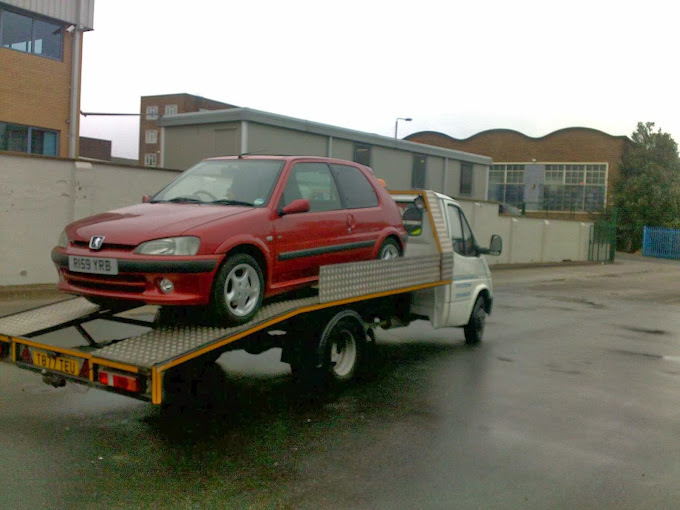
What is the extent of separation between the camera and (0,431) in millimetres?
5473

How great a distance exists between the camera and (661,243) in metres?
44.8

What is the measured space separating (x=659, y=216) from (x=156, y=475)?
46.3m

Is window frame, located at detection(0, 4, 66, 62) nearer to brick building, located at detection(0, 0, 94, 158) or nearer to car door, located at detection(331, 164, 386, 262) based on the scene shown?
brick building, located at detection(0, 0, 94, 158)

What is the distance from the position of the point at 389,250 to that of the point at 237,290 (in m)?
2.67

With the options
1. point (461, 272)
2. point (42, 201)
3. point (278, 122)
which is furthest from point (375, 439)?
point (278, 122)

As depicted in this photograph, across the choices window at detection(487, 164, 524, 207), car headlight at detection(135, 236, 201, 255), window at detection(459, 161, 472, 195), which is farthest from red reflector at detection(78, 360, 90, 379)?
window at detection(487, 164, 524, 207)

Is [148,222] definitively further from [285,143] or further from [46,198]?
[285,143]

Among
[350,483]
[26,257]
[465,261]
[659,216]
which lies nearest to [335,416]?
[350,483]

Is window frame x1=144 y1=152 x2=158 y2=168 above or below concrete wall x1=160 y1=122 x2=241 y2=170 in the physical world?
above

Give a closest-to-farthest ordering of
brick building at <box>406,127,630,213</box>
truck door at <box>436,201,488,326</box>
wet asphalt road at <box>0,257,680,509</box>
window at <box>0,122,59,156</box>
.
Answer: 1. wet asphalt road at <box>0,257,680,509</box>
2. truck door at <box>436,201,488,326</box>
3. window at <box>0,122,59,156</box>
4. brick building at <box>406,127,630,213</box>

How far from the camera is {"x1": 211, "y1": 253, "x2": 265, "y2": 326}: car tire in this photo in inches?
220

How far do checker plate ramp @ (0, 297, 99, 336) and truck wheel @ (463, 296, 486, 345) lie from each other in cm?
540

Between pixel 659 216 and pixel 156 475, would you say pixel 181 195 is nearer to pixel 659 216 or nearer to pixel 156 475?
pixel 156 475

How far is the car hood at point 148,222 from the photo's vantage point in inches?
219
